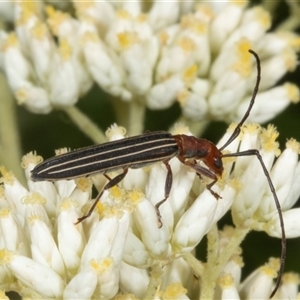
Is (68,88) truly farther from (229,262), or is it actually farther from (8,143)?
(229,262)

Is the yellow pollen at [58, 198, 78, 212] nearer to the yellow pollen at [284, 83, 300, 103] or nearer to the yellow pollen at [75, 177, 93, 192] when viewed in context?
the yellow pollen at [75, 177, 93, 192]

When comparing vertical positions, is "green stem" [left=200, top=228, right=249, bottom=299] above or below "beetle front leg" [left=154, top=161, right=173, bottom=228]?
below

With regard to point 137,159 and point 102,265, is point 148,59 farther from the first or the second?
Answer: point 102,265

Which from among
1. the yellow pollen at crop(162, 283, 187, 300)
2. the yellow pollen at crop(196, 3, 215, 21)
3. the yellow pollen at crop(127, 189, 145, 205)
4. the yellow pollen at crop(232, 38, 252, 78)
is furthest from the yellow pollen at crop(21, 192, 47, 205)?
the yellow pollen at crop(196, 3, 215, 21)

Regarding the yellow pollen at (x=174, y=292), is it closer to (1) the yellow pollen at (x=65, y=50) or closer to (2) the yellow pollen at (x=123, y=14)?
(1) the yellow pollen at (x=65, y=50)

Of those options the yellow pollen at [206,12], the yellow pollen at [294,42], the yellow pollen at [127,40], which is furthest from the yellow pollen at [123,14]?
the yellow pollen at [294,42]

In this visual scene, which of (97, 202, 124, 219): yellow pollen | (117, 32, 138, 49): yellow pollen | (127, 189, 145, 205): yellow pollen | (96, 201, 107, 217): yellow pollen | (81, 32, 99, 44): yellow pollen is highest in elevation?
(81, 32, 99, 44): yellow pollen

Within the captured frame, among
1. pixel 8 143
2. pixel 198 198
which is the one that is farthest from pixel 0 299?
pixel 8 143

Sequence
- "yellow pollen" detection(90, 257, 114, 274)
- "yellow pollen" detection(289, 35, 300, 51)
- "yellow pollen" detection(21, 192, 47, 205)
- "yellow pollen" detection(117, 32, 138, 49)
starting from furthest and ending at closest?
1. "yellow pollen" detection(289, 35, 300, 51)
2. "yellow pollen" detection(117, 32, 138, 49)
3. "yellow pollen" detection(21, 192, 47, 205)
4. "yellow pollen" detection(90, 257, 114, 274)
